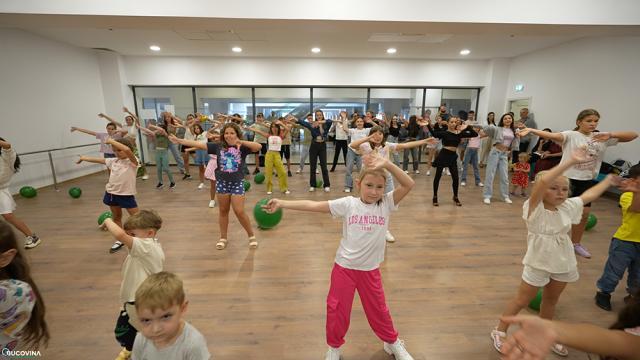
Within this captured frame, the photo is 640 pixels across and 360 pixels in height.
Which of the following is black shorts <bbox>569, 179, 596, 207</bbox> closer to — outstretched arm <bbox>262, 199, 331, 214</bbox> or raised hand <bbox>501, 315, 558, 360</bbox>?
outstretched arm <bbox>262, 199, 331, 214</bbox>

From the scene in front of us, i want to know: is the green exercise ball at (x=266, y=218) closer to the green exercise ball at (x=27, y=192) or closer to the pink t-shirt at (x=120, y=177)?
the pink t-shirt at (x=120, y=177)

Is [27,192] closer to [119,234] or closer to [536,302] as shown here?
[119,234]

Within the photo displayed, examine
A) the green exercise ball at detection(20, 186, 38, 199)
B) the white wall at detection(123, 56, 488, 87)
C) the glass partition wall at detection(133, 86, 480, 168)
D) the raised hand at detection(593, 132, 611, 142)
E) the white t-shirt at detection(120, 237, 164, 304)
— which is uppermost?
the white wall at detection(123, 56, 488, 87)

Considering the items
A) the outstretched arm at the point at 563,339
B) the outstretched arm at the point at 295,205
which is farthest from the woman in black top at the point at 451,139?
the outstretched arm at the point at 563,339

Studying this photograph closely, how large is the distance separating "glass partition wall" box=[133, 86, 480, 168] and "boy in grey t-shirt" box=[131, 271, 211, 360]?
9.37 meters

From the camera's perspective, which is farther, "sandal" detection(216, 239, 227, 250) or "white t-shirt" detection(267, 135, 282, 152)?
"white t-shirt" detection(267, 135, 282, 152)

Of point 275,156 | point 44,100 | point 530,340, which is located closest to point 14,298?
point 530,340

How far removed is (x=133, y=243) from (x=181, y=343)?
79 cm

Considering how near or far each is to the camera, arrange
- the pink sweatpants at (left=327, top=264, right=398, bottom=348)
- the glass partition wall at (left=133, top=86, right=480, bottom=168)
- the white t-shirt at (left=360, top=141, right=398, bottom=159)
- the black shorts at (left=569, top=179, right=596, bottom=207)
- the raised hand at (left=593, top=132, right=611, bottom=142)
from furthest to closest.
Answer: the glass partition wall at (left=133, top=86, right=480, bottom=168)
the white t-shirt at (left=360, top=141, right=398, bottom=159)
the black shorts at (left=569, top=179, right=596, bottom=207)
the raised hand at (left=593, top=132, right=611, bottom=142)
the pink sweatpants at (left=327, top=264, right=398, bottom=348)

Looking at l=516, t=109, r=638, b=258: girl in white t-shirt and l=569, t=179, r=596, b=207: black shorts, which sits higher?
l=516, t=109, r=638, b=258: girl in white t-shirt

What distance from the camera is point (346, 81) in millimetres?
9969

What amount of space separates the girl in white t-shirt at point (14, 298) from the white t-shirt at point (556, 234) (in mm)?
3021

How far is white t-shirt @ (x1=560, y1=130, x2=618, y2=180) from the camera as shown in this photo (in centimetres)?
345

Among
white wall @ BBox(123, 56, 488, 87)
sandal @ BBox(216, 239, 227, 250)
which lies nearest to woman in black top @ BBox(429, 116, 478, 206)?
sandal @ BBox(216, 239, 227, 250)
